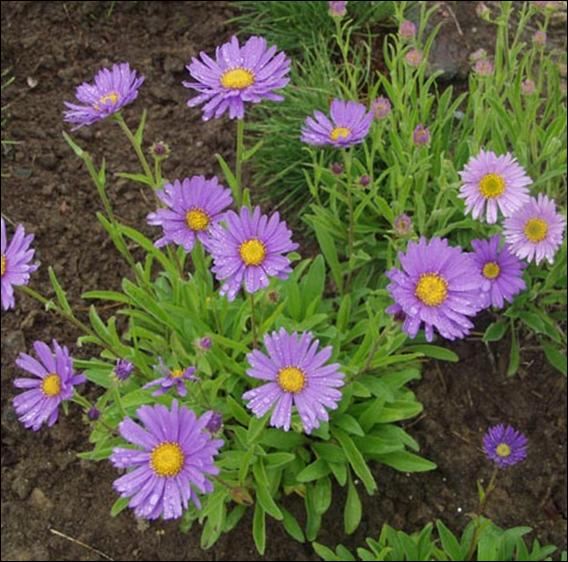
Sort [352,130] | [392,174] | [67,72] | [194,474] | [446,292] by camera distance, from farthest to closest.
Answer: [67,72] < [392,174] < [352,130] < [446,292] < [194,474]

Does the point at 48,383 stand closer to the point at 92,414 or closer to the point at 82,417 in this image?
the point at 92,414

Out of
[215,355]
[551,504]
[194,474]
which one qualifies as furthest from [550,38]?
[194,474]

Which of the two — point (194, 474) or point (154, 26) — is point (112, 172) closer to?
point (154, 26)

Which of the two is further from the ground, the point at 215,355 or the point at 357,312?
the point at 357,312

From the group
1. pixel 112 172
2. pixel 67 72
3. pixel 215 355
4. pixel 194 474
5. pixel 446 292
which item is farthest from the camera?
pixel 67 72

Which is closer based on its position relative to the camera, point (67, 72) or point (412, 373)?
point (412, 373)

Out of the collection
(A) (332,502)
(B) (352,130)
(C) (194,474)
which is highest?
(B) (352,130)
